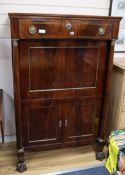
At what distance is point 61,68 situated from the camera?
1822mm

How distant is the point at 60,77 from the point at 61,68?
0.08 meters

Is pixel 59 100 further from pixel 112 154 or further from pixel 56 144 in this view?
pixel 112 154

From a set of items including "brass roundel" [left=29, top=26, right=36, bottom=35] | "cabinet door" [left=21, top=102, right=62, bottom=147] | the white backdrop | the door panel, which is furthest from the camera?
the white backdrop

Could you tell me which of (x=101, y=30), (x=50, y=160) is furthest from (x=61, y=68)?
(x=50, y=160)

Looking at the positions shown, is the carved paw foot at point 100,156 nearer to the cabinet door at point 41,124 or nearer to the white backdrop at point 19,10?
the cabinet door at point 41,124

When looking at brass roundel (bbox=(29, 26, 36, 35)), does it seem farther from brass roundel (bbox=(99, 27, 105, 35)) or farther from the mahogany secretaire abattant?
brass roundel (bbox=(99, 27, 105, 35))

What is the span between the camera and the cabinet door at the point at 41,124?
189cm

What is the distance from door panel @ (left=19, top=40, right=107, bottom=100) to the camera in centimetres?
174

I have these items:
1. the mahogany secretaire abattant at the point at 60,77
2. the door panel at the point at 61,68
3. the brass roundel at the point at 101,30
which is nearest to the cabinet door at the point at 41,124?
the mahogany secretaire abattant at the point at 60,77

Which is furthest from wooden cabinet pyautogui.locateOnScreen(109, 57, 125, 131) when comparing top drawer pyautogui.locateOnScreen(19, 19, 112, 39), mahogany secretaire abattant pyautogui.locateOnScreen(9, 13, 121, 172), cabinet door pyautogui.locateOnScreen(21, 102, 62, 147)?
cabinet door pyautogui.locateOnScreen(21, 102, 62, 147)

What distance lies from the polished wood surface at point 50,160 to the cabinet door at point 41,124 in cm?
21

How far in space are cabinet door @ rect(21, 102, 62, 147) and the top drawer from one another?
1.95 ft

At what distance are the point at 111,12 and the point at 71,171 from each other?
5.23ft

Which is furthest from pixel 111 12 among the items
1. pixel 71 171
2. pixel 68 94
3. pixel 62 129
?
pixel 71 171
